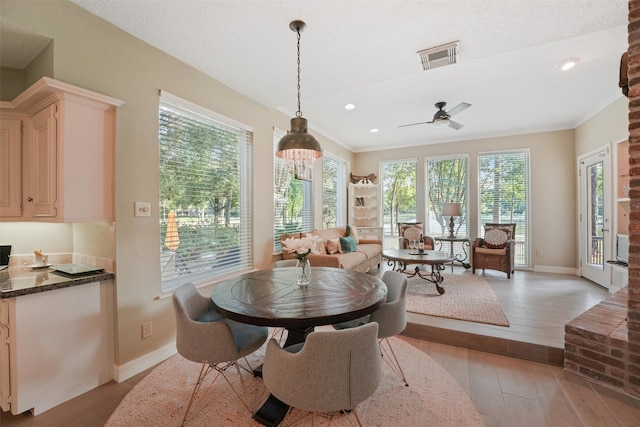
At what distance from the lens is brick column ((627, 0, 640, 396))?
1.88m

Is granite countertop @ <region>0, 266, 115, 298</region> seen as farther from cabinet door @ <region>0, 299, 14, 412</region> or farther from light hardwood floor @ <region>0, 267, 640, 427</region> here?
light hardwood floor @ <region>0, 267, 640, 427</region>

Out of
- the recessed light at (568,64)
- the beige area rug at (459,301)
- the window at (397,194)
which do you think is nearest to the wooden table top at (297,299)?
the beige area rug at (459,301)

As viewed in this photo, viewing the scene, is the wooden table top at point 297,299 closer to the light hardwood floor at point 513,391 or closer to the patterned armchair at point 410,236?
the light hardwood floor at point 513,391

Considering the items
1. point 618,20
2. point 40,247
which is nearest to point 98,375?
point 40,247

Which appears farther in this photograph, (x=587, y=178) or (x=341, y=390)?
(x=587, y=178)

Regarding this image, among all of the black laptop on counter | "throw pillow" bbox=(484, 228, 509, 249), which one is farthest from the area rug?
"throw pillow" bbox=(484, 228, 509, 249)

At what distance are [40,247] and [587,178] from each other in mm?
7446

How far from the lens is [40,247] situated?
7.84 ft

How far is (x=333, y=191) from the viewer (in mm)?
6277

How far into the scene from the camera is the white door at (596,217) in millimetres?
4207

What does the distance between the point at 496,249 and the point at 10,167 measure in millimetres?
6421

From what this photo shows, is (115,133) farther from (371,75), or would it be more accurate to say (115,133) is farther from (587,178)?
(587,178)

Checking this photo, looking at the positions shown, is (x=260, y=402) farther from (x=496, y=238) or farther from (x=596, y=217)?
(x=596, y=217)

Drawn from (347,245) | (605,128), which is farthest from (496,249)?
(347,245)
